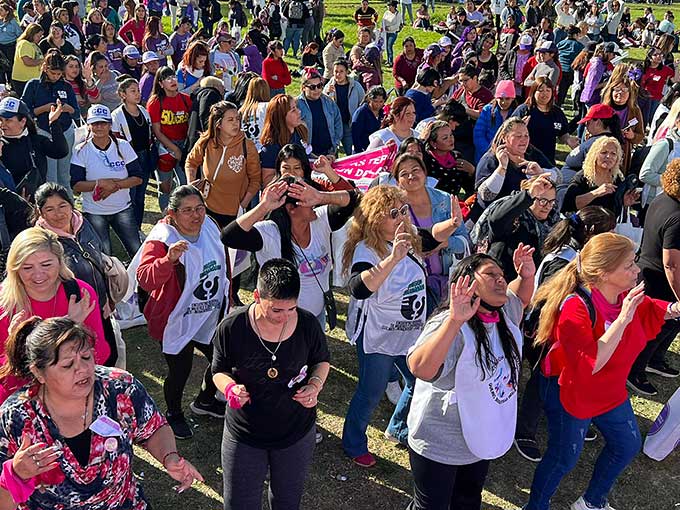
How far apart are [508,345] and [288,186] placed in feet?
5.83

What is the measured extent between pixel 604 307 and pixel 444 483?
134 cm

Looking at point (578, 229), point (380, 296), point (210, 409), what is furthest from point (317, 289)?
point (578, 229)

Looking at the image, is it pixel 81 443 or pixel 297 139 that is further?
pixel 297 139

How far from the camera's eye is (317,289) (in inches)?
208

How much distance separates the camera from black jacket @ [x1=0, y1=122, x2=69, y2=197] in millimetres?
6828

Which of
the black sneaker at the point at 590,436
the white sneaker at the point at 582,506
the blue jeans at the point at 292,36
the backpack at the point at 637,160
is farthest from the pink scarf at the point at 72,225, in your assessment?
the blue jeans at the point at 292,36

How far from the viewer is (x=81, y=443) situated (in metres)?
3.29

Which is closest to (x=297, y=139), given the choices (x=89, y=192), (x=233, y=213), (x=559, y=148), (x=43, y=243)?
(x=233, y=213)

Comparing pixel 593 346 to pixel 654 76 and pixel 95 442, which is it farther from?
pixel 654 76

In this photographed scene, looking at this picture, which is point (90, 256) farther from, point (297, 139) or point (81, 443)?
point (297, 139)

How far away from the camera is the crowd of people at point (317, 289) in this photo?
352 cm

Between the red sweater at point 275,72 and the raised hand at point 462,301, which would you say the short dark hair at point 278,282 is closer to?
the raised hand at point 462,301

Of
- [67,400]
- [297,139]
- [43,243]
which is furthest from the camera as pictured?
[297,139]

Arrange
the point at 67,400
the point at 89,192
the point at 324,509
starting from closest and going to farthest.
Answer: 1. the point at 67,400
2. the point at 324,509
3. the point at 89,192
